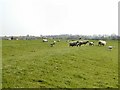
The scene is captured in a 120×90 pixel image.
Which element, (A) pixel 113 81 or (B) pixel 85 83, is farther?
(A) pixel 113 81

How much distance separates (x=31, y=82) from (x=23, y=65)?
17.8 ft

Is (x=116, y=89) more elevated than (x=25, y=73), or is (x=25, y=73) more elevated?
(x=25, y=73)

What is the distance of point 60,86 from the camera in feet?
68.7

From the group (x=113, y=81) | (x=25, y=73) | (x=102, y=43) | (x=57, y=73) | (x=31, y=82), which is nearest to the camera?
(x=31, y=82)

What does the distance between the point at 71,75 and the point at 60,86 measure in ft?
15.3

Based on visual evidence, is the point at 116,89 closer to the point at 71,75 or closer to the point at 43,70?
the point at 71,75

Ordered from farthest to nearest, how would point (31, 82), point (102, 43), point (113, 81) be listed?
point (102, 43) → point (113, 81) → point (31, 82)

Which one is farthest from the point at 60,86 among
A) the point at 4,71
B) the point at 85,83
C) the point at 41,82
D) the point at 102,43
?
the point at 102,43

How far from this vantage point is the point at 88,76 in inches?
1040

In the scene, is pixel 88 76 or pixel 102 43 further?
pixel 102 43

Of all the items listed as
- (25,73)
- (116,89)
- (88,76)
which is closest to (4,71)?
(25,73)

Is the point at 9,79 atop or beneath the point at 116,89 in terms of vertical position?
atop

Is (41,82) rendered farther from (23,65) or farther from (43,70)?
(23,65)

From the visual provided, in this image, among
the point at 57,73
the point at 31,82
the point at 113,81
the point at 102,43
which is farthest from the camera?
the point at 102,43
